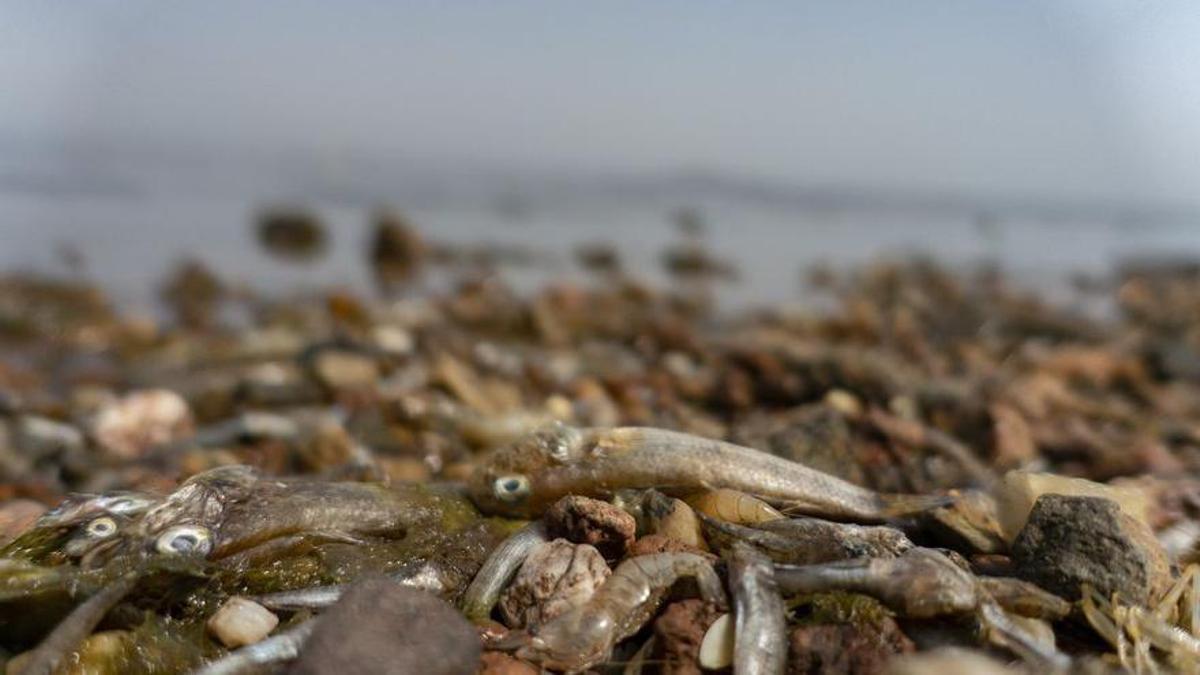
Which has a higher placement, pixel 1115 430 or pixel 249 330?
pixel 1115 430

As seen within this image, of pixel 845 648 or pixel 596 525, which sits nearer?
pixel 845 648

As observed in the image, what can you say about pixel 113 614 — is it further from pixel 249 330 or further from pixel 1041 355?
pixel 1041 355

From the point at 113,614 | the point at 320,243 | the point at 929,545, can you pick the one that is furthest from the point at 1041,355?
the point at 320,243

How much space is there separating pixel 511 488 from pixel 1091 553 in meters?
1.71

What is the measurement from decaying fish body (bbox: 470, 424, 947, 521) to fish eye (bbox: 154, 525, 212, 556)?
2.88 ft

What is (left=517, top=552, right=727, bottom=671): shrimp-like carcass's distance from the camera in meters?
2.43

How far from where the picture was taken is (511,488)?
3232 millimetres

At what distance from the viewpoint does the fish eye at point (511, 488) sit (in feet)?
10.6

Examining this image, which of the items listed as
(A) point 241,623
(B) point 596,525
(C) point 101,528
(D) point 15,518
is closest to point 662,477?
(B) point 596,525

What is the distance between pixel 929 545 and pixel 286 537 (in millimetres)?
1943

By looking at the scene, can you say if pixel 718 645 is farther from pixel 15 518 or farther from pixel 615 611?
pixel 15 518

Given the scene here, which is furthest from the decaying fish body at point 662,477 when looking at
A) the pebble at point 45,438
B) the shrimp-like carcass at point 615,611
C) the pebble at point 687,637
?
the pebble at point 45,438

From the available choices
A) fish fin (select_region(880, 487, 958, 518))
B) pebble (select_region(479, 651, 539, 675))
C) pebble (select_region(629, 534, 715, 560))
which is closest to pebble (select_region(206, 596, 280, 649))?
pebble (select_region(479, 651, 539, 675))

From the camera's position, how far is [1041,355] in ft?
28.6
